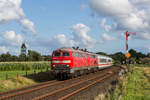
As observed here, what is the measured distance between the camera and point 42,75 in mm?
25875

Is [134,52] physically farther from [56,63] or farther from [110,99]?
[110,99]

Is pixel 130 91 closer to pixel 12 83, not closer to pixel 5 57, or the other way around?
pixel 12 83

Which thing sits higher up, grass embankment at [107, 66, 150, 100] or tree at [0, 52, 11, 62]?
tree at [0, 52, 11, 62]

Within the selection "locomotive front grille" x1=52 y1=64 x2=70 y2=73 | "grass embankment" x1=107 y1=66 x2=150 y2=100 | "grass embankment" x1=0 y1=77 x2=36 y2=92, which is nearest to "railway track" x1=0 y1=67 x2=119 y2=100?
"grass embankment" x1=0 y1=77 x2=36 y2=92

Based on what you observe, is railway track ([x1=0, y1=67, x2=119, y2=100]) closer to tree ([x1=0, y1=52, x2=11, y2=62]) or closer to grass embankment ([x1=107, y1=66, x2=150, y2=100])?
grass embankment ([x1=107, y1=66, x2=150, y2=100])

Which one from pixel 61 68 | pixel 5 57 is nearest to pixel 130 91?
pixel 61 68

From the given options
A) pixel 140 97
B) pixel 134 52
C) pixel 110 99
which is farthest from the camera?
pixel 134 52

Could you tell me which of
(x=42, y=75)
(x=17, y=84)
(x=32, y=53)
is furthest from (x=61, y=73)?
(x=32, y=53)

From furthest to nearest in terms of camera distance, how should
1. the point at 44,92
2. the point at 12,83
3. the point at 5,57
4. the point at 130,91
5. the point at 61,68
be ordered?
the point at 5,57
the point at 61,68
the point at 12,83
the point at 130,91
the point at 44,92

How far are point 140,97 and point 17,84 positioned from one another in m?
10.9

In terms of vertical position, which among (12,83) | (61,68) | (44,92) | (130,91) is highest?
(61,68)

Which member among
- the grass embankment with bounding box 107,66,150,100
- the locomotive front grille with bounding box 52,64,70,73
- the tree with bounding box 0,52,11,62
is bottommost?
the grass embankment with bounding box 107,66,150,100

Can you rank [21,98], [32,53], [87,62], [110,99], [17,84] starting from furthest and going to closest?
[32,53] → [87,62] → [17,84] → [21,98] → [110,99]

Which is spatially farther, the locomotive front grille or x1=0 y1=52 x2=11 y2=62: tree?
x1=0 y1=52 x2=11 y2=62: tree
